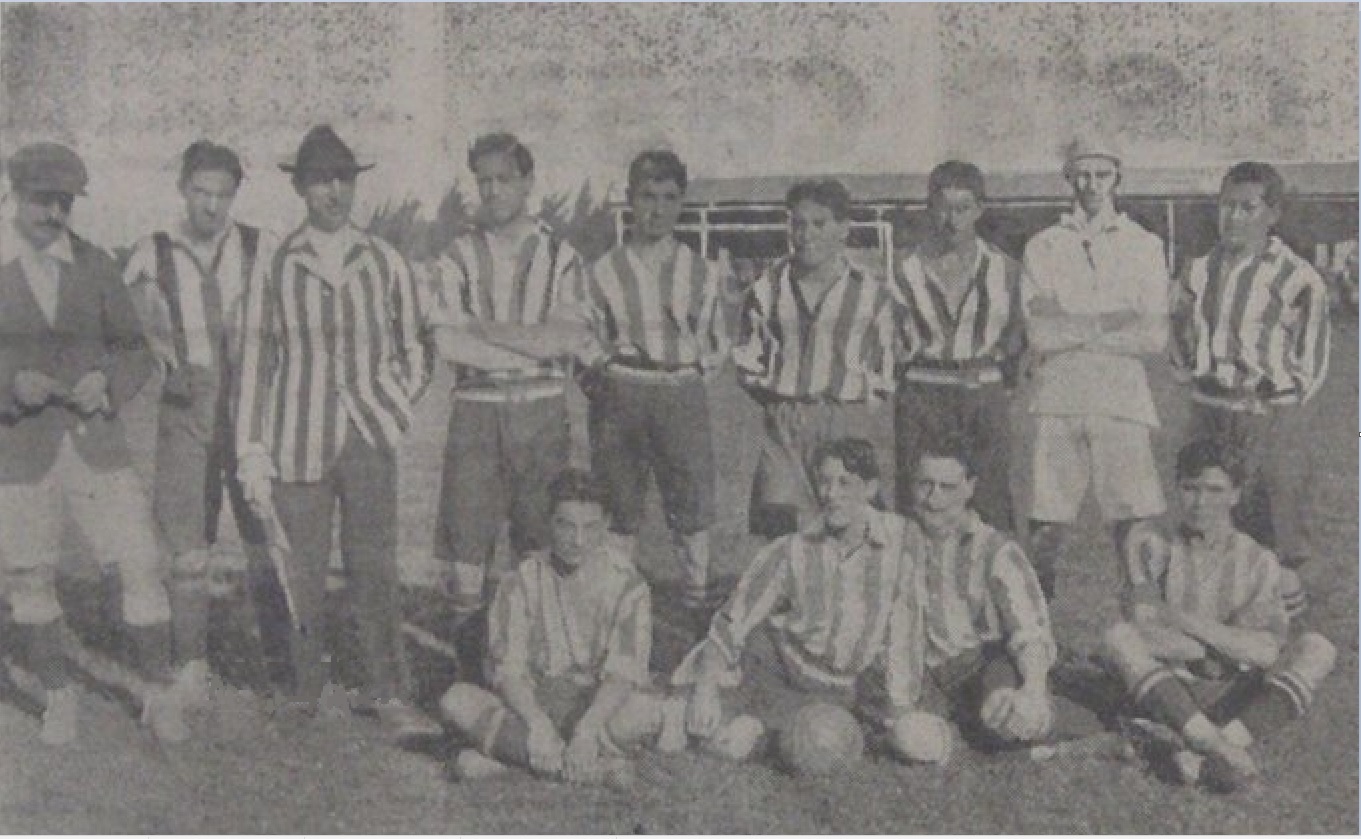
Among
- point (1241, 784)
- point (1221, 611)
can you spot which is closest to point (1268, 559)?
point (1221, 611)

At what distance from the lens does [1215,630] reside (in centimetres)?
367

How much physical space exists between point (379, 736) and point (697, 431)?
105 centimetres

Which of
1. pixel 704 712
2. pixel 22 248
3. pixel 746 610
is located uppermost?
pixel 22 248

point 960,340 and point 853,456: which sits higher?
point 960,340

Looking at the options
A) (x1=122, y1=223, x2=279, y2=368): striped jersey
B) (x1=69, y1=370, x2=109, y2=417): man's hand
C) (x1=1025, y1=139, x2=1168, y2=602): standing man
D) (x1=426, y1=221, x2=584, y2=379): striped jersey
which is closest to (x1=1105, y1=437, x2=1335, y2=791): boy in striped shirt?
(x1=1025, y1=139, x2=1168, y2=602): standing man

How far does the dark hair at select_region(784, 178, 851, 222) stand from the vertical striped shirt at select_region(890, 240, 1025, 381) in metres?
0.21

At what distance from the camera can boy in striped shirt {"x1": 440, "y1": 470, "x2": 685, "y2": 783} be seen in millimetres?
3635

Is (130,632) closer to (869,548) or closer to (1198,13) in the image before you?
(869,548)

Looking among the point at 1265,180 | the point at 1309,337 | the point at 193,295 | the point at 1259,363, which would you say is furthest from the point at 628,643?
the point at 1265,180

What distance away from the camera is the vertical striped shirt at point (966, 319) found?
3.71 metres

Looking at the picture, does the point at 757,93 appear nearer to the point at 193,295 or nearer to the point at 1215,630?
the point at 193,295

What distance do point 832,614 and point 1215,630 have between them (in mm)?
907

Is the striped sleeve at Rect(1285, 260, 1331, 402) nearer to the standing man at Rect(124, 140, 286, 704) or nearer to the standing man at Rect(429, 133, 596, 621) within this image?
the standing man at Rect(429, 133, 596, 621)

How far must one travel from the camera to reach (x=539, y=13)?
12.5 ft
